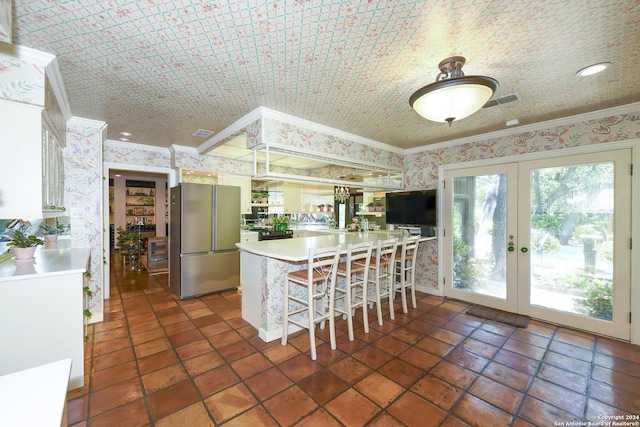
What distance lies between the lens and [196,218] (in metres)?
4.00

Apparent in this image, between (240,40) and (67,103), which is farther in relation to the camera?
(67,103)

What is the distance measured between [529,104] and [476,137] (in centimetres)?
108

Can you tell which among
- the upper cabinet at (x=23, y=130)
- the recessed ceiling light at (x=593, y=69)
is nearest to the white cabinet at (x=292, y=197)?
the upper cabinet at (x=23, y=130)

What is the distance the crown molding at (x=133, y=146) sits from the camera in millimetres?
4032

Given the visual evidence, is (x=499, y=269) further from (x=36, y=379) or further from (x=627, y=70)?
(x=36, y=379)

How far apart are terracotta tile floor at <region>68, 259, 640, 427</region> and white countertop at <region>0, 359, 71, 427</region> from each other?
45.3 inches

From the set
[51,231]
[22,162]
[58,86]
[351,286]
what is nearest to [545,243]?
[351,286]

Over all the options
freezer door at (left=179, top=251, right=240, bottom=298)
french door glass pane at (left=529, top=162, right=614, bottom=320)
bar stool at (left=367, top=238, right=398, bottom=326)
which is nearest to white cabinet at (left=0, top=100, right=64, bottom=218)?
freezer door at (left=179, top=251, right=240, bottom=298)

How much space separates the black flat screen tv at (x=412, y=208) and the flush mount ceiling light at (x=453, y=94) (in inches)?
94.8

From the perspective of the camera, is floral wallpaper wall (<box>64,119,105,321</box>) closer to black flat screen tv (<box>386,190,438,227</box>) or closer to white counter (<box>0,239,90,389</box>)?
white counter (<box>0,239,90,389</box>)

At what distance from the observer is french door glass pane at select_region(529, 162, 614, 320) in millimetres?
2879

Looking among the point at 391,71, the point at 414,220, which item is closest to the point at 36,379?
the point at 391,71

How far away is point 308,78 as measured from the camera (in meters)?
2.17

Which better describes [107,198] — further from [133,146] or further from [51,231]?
[51,231]
